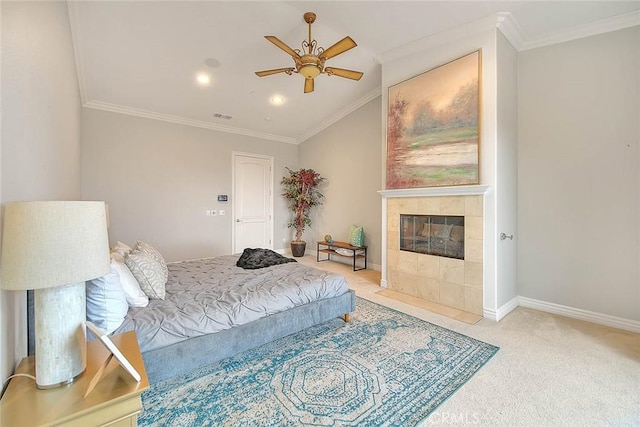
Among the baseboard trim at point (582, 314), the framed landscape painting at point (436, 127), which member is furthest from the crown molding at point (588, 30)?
the baseboard trim at point (582, 314)

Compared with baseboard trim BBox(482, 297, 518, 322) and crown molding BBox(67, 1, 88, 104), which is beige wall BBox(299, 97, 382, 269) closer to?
baseboard trim BBox(482, 297, 518, 322)

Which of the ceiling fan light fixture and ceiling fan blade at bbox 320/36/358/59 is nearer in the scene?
ceiling fan blade at bbox 320/36/358/59

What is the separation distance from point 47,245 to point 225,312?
53.4 inches

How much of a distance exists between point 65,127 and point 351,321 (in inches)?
137

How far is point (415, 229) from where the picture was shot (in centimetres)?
369

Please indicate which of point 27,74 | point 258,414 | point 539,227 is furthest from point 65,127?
point 539,227

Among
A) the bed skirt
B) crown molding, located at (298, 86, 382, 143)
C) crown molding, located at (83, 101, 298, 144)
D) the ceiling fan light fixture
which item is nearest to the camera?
the bed skirt

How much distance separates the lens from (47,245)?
36.8 inches

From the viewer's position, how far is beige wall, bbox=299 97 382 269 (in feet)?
16.6

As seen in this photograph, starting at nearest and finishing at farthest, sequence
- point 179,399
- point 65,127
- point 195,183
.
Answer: point 179,399
point 65,127
point 195,183

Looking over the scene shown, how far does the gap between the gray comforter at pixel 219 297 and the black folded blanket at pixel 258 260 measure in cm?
11

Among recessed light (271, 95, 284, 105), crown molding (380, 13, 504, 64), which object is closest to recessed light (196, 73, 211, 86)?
recessed light (271, 95, 284, 105)

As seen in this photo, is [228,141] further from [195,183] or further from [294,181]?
[294,181]

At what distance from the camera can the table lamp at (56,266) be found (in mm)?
910
